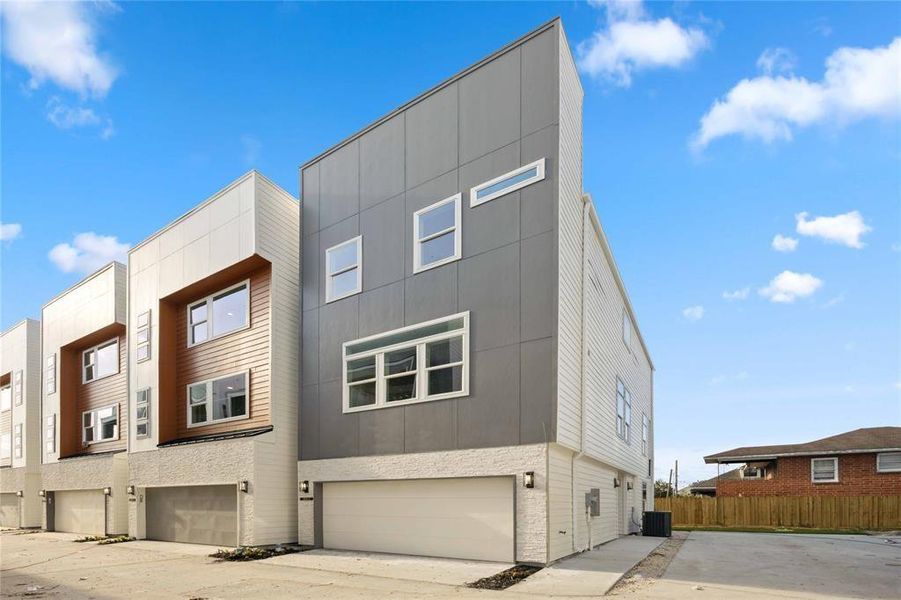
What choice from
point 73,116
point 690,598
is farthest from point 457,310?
point 73,116

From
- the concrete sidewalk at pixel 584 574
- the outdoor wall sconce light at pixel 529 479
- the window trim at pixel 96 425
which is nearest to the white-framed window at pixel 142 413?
the window trim at pixel 96 425

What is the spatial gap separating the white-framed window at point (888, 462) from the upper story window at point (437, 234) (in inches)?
996

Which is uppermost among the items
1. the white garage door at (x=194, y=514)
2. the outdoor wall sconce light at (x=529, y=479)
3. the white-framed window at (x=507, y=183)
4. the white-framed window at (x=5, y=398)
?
the white-framed window at (x=507, y=183)

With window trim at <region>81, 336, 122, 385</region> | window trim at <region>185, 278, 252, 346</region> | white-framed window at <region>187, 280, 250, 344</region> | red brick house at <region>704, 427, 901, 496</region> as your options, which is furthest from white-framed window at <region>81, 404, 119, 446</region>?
red brick house at <region>704, 427, 901, 496</region>

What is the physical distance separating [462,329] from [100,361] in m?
19.2

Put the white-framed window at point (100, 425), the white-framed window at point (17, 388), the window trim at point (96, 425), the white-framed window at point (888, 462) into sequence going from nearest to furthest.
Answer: the window trim at point (96, 425)
the white-framed window at point (100, 425)
the white-framed window at point (888, 462)
the white-framed window at point (17, 388)

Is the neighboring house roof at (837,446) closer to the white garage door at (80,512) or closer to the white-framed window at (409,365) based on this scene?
the white-framed window at (409,365)

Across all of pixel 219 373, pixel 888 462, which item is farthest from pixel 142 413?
pixel 888 462

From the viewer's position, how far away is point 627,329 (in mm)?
23422

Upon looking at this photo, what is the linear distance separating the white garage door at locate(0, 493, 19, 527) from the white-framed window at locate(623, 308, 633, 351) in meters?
28.3

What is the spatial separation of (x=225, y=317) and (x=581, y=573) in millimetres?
12866

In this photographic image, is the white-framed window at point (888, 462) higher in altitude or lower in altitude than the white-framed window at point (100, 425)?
lower

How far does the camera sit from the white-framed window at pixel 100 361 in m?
24.8

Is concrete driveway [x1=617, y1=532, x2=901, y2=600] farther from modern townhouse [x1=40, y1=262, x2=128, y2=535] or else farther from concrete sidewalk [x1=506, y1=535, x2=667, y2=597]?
modern townhouse [x1=40, y1=262, x2=128, y2=535]
